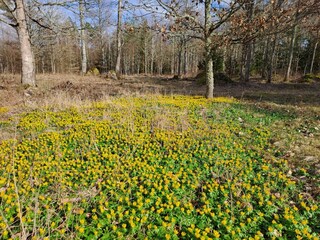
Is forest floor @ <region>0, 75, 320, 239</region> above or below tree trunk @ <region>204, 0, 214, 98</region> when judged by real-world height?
below

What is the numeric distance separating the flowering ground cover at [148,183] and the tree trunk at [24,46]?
4.84 m

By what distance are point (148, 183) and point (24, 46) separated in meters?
9.91

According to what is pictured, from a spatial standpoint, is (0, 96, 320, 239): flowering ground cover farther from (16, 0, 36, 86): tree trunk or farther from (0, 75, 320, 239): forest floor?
(16, 0, 36, 86): tree trunk

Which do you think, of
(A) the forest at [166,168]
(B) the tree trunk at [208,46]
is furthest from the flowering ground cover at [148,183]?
(B) the tree trunk at [208,46]

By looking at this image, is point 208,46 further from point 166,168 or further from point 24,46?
point 24,46

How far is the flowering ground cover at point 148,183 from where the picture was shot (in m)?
2.72

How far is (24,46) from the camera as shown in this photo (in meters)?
9.91

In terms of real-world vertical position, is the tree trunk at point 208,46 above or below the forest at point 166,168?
above

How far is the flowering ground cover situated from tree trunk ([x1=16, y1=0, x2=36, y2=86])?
4.84 m

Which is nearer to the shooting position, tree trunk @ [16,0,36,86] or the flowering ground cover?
the flowering ground cover

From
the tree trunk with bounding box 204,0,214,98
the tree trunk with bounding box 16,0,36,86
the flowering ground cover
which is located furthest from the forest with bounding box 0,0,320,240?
the tree trunk with bounding box 16,0,36,86

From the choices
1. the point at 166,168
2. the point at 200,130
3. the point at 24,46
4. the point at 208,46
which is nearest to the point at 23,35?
the point at 24,46

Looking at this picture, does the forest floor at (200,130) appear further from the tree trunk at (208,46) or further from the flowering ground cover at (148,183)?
the tree trunk at (208,46)

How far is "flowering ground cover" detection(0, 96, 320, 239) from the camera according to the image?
2.72 meters
